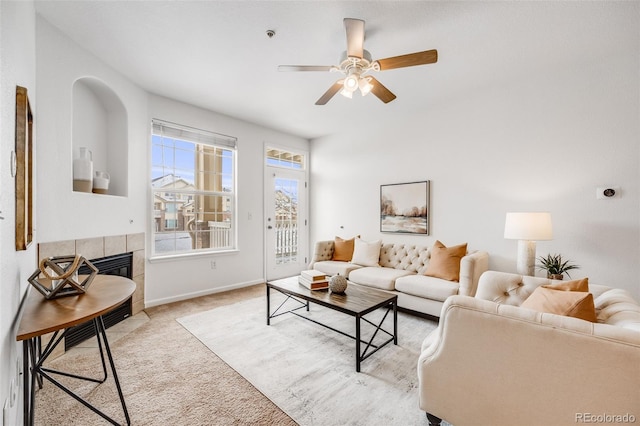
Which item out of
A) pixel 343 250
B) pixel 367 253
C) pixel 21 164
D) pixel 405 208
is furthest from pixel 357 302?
pixel 21 164

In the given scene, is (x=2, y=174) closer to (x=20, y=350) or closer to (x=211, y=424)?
(x=20, y=350)

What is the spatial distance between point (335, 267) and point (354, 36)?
2.91 metres

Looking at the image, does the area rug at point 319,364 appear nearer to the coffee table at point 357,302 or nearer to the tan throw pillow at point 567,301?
Answer: the coffee table at point 357,302

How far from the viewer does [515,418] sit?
1252mm

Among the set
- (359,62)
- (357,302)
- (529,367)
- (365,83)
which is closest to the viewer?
(529,367)

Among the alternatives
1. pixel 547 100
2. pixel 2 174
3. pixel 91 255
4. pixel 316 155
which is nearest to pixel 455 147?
pixel 547 100

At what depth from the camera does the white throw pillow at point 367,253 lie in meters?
4.15

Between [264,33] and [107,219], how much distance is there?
7.94 feet

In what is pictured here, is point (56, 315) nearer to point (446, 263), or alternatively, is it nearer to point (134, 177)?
point (134, 177)

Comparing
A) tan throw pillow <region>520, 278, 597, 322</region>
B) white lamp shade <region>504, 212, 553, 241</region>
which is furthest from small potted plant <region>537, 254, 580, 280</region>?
tan throw pillow <region>520, 278, 597, 322</region>

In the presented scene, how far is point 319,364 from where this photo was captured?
2256 mm

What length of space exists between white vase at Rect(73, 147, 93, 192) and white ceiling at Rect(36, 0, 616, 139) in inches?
39.8

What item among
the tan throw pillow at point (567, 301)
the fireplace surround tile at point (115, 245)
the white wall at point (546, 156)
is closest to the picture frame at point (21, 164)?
the fireplace surround tile at point (115, 245)

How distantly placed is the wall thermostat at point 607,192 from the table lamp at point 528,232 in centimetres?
53
